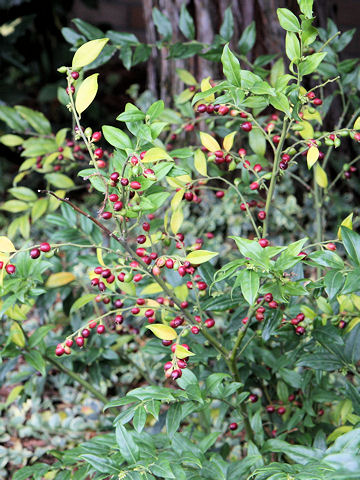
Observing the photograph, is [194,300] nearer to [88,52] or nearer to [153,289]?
[153,289]

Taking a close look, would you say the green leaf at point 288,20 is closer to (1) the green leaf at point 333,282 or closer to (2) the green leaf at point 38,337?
(1) the green leaf at point 333,282

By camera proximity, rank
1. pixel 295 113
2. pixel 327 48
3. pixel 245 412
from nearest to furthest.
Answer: pixel 295 113 → pixel 245 412 → pixel 327 48

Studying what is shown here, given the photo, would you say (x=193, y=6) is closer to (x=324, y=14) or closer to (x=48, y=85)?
(x=324, y=14)

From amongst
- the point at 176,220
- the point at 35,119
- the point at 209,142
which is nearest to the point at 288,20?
the point at 209,142

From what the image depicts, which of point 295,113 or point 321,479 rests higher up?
point 295,113

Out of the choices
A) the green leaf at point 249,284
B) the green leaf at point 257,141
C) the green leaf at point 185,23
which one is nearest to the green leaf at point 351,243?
the green leaf at point 249,284

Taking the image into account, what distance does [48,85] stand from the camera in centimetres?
322

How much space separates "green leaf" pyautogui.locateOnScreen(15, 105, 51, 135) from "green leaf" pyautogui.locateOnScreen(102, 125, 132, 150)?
80cm

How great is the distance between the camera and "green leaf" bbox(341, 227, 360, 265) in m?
0.86

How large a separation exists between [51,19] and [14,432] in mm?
2422

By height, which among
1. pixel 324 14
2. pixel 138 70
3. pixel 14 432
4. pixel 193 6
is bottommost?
pixel 14 432

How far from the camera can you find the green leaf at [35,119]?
160cm

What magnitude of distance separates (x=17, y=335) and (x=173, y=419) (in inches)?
16.1

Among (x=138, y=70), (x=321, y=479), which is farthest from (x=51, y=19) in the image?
(x=321, y=479)
